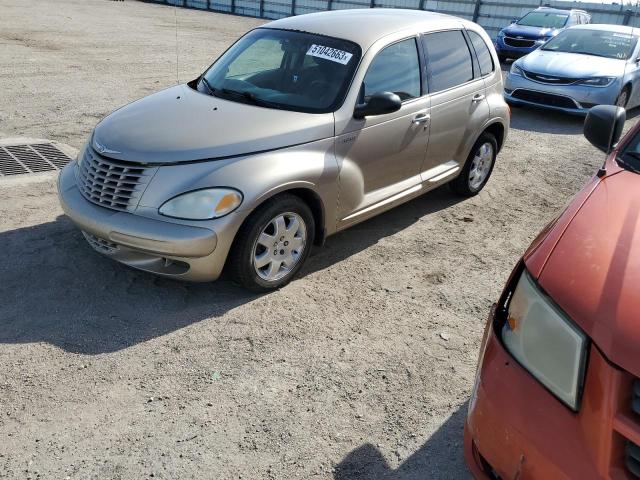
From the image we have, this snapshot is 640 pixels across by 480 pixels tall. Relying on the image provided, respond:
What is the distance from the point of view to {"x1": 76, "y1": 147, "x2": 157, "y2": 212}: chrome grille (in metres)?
3.66

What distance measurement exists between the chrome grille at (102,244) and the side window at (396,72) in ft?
6.87

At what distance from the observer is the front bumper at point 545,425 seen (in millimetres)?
1713

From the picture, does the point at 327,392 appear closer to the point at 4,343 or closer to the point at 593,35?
the point at 4,343

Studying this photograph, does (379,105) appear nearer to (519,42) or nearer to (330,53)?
(330,53)

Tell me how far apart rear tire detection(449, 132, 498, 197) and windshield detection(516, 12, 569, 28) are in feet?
39.7

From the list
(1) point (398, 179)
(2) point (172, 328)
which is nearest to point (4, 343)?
(2) point (172, 328)

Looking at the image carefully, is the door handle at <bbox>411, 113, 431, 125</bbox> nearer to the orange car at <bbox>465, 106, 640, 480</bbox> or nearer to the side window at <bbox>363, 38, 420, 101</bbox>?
the side window at <bbox>363, 38, 420, 101</bbox>

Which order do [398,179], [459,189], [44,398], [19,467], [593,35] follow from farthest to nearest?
[593,35] → [459,189] → [398,179] → [44,398] → [19,467]

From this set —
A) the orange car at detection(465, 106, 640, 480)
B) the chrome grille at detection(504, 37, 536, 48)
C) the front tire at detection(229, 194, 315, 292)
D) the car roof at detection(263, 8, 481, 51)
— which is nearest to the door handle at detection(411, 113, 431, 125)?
the car roof at detection(263, 8, 481, 51)

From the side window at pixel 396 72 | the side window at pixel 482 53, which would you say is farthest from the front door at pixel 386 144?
the side window at pixel 482 53

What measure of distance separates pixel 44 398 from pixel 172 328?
834 millimetres

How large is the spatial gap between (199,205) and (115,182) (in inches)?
24.0

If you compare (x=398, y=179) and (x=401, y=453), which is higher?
(x=398, y=179)

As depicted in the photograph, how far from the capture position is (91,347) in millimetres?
3383
